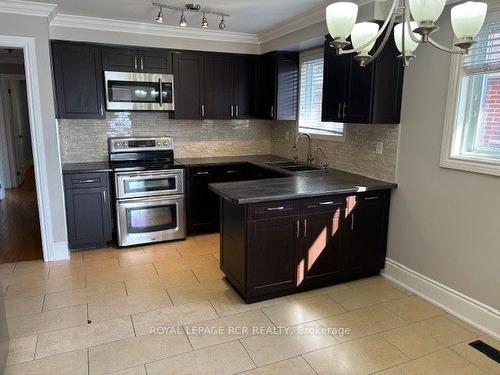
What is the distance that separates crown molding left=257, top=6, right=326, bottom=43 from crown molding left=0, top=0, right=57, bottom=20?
7.50 ft

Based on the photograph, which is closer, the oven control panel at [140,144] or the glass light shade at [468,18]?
the glass light shade at [468,18]

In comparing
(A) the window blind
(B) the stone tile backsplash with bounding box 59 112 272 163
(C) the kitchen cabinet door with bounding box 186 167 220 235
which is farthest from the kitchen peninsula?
(B) the stone tile backsplash with bounding box 59 112 272 163

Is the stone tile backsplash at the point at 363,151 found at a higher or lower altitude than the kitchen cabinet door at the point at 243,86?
lower

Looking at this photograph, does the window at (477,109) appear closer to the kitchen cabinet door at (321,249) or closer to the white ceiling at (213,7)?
the kitchen cabinet door at (321,249)

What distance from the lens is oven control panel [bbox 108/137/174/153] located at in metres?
4.42

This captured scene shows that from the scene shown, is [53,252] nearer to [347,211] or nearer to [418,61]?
[347,211]

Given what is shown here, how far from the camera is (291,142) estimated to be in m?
4.95

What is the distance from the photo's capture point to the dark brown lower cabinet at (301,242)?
2916mm

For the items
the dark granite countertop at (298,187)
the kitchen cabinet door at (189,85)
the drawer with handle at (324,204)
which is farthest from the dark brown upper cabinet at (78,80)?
the drawer with handle at (324,204)

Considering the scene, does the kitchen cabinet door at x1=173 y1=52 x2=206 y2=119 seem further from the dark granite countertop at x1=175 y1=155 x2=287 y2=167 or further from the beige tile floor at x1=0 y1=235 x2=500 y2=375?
the beige tile floor at x1=0 y1=235 x2=500 y2=375

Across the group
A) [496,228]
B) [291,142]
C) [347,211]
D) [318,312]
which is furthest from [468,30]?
[291,142]

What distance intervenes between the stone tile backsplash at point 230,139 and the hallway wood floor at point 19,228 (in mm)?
1071

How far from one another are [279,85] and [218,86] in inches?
30.3

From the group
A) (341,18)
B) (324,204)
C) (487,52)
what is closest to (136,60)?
(324,204)
